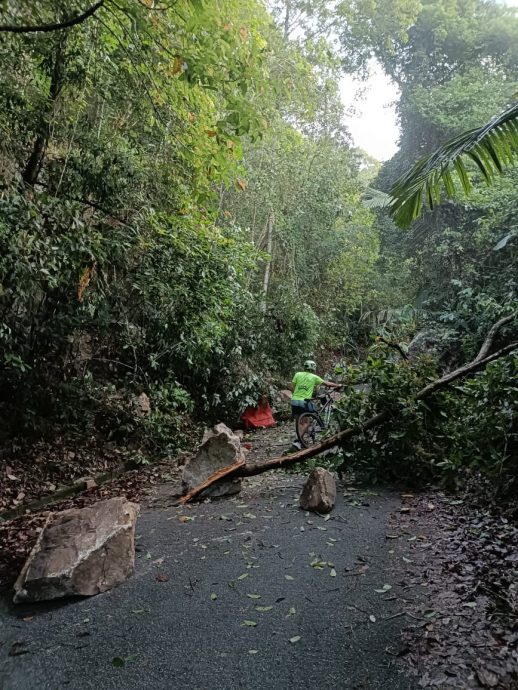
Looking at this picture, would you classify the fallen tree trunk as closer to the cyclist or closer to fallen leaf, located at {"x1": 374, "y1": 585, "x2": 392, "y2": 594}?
the cyclist

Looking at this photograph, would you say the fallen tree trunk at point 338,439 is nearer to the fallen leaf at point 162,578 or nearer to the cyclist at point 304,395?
the fallen leaf at point 162,578

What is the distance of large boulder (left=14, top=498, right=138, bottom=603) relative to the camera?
3.15m

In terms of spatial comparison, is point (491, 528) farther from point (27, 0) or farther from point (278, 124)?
point (278, 124)

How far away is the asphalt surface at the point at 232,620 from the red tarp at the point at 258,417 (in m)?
5.69

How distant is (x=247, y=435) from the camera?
9375mm

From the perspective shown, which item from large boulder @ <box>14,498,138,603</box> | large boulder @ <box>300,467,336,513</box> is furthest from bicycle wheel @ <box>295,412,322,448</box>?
large boulder @ <box>14,498,138,603</box>

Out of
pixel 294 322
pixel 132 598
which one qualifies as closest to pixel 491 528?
pixel 132 598

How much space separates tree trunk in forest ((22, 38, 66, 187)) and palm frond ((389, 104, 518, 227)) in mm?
3428

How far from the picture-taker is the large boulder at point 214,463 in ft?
17.5

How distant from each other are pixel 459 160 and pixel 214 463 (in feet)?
13.5

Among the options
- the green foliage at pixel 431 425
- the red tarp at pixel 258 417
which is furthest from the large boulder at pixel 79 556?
the red tarp at pixel 258 417

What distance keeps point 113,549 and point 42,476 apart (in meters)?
2.88

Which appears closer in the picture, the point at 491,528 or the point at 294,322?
the point at 491,528

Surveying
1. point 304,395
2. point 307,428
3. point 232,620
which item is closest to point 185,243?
point 304,395
